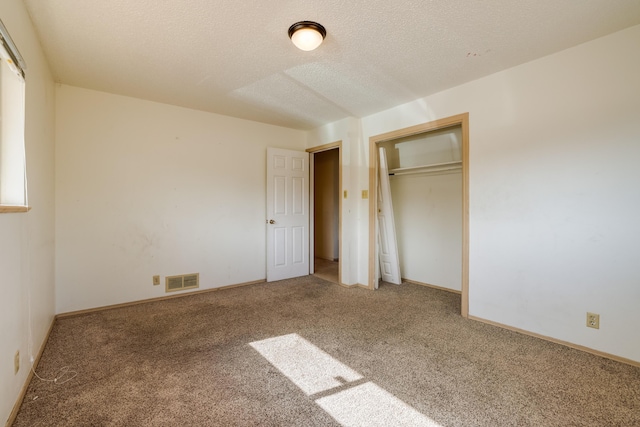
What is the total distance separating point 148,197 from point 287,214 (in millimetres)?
1935

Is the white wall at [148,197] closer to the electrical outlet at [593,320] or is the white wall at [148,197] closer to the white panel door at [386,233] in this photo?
the white panel door at [386,233]

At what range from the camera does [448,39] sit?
2.21m

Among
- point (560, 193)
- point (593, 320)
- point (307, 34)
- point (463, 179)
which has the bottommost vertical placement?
point (593, 320)

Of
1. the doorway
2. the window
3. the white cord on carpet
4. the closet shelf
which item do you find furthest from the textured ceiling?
the doorway

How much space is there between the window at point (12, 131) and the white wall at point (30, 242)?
119mm

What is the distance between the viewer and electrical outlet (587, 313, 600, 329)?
2205mm

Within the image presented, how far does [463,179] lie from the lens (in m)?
2.98

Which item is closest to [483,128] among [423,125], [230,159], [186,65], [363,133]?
[423,125]

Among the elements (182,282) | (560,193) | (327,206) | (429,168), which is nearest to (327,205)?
(327,206)

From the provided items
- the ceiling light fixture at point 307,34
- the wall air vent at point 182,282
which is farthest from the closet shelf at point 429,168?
the wall air vent at point 182,282

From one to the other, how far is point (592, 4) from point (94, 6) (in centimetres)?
324

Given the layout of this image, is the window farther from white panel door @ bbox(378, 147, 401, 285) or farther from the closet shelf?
the closet shelf

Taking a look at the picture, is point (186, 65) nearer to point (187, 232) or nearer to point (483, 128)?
point (187, 232)

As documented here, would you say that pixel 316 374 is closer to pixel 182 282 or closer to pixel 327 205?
pixel 182 282
